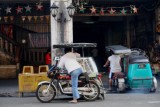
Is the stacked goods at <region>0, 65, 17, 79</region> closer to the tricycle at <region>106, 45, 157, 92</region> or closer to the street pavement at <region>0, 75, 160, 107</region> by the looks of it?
the street pavement at <region>0, 75, 160, 107</region>

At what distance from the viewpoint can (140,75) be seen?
13.6 metres

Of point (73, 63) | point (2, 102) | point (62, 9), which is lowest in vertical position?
point (2, 102)

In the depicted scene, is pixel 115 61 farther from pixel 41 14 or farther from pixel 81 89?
pixel 41 14

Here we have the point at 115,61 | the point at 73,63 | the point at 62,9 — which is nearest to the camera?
the point at 73,63

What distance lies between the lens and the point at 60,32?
56.1ft

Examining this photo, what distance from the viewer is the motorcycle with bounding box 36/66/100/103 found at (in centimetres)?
1166

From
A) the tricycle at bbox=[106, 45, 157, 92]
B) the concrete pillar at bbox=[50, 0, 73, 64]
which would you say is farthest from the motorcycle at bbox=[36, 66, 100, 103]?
the concrete pillar at bbox=[50, 0, 73, 64]

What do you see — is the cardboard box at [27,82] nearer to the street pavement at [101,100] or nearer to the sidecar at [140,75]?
the street pavement at [101,100]

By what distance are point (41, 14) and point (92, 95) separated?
32.4 feet

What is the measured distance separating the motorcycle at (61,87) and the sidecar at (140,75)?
2293 millimetres

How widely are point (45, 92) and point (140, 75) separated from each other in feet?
12.9

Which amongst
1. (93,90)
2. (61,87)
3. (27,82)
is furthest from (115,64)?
(27,82)

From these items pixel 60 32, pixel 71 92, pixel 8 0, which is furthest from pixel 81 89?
pixel 8 0

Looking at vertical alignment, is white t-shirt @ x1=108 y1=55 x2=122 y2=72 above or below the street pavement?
above
